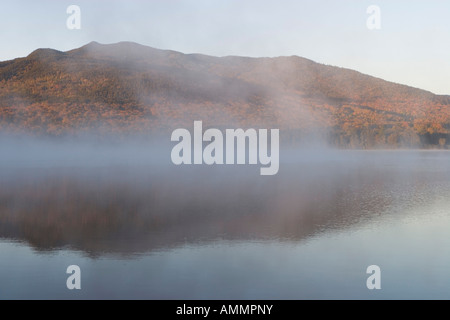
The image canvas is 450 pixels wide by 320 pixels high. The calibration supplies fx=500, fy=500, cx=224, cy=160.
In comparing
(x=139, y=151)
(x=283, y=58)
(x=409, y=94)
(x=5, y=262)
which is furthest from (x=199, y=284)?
(x=283, y=58)

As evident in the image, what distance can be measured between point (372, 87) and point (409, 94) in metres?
11.3

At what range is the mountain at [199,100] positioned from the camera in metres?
113

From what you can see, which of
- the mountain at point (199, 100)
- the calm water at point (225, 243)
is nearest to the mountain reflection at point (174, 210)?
the calm water at point (225, 243)

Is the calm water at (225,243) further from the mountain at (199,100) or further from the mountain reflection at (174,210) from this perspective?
the mountain at (199,100)

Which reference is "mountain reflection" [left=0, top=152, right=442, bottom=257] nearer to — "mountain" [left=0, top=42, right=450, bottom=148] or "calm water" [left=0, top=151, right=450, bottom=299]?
"calm water" [left=0, top=151, right=450, bottom=299]

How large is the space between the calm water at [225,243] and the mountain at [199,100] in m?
82.8

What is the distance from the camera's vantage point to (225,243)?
16.4 meters

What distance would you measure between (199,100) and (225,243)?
398 ft

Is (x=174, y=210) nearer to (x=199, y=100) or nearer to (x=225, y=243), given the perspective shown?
(x=225, y=243)
